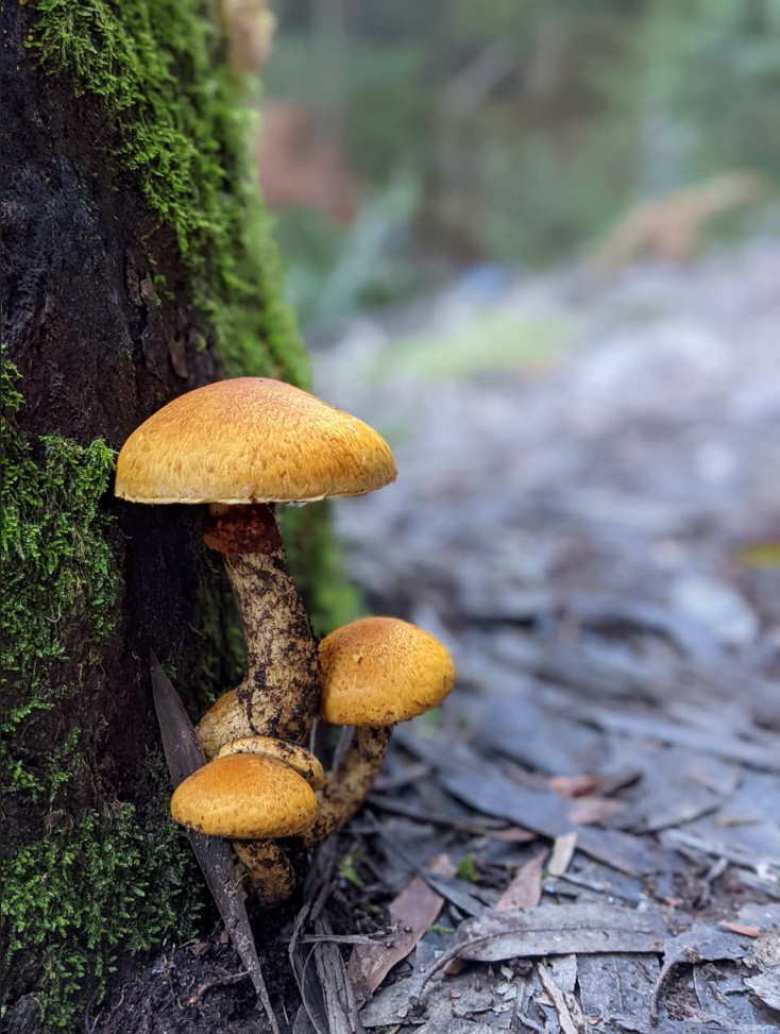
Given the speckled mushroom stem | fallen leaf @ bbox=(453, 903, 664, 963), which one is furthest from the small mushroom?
fallen leaf @ bbox=(453, 903, 664, 963)

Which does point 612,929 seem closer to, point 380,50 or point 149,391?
point 149,391

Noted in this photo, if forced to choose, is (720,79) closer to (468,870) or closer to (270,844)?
(468,870)

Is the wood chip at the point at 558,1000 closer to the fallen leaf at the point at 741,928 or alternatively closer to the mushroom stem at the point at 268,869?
the fallen leaf at the point at 741,928

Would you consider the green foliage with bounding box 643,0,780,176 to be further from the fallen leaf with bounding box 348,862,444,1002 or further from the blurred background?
the fallen leaf with bounding box 348,862,444,1002

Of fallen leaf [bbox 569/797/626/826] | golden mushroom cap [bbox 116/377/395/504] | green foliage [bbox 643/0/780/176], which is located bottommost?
fallen leaf [bbox 569/797/626/826]

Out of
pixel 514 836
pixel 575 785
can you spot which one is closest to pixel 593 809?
pixel 575 785

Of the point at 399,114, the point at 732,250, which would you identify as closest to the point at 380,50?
the point at 399,114
